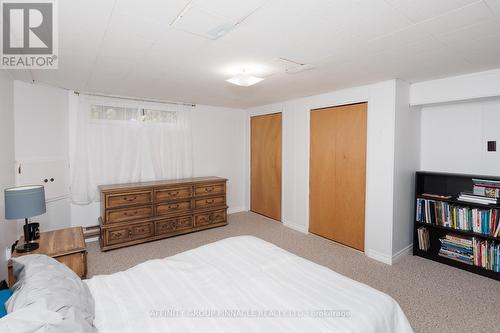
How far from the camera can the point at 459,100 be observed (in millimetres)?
3043

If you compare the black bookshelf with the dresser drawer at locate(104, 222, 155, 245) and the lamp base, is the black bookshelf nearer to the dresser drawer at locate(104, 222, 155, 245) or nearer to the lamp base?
the dresser drawer at locate(104, 222, 155, 245)

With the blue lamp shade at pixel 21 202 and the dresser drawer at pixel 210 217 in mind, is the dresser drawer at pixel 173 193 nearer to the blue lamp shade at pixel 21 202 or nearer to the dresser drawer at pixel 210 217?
the dresser drawer at pixel 210 217

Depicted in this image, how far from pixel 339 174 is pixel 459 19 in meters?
2.44

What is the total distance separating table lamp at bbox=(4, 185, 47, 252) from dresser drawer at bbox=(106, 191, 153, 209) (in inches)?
47.3

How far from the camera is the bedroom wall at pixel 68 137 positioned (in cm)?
331

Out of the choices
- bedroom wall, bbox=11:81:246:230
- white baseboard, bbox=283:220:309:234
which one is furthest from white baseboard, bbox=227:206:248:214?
white baseboard, bbox=283:220:309:234

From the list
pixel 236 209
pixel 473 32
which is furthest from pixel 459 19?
pixel 236 209

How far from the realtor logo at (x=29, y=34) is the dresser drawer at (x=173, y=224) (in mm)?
2523

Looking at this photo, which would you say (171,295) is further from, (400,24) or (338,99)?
(338,99)

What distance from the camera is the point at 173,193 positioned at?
4.17 meters

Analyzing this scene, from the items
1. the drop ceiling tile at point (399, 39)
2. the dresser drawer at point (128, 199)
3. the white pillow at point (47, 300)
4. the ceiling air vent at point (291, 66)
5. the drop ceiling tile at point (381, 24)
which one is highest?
the ceiling air vent at point (291, 66)

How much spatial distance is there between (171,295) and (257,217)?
152 inches

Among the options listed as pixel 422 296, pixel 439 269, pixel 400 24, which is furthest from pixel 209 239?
pixel 400 24

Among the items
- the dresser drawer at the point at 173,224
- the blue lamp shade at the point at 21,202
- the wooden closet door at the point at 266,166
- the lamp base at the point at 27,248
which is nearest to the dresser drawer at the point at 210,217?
the dresser drawer at the point at 173,224
